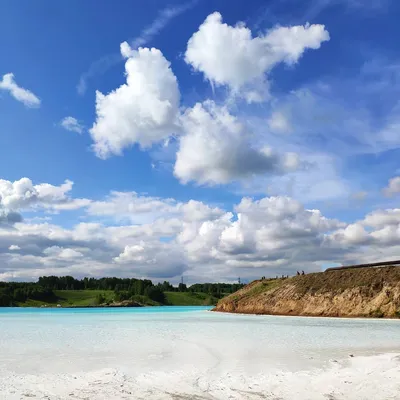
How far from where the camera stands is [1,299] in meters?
188

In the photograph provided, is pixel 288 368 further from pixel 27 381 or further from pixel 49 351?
pixel 49 351

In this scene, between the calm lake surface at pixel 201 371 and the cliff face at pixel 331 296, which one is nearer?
the calm lake surface at pixel 201 371

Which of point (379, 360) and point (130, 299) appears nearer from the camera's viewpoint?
point (379, 360)

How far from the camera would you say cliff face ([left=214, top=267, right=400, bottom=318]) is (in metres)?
58.5

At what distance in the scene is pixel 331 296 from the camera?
2603 inches

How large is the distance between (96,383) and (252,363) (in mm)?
6243

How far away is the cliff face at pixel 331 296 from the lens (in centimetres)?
5853

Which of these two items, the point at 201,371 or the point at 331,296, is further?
the point at 331,296

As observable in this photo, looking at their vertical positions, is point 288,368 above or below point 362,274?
below

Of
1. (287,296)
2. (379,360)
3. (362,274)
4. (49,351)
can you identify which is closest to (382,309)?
(362,274)

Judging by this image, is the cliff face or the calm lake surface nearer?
the calm lake surface

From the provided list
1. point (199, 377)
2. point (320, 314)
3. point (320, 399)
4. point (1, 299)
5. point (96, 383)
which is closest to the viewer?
point (320, 399)

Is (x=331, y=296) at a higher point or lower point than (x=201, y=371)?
higher

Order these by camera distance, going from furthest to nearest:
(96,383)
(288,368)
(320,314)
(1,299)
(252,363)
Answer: (1,299) < (320,314) < (252,363) < (288,368) < (96,383)
